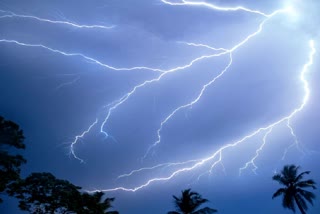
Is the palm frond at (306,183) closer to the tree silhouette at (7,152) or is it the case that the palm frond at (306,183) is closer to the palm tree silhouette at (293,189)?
the palm tree silhouette at (293,189)

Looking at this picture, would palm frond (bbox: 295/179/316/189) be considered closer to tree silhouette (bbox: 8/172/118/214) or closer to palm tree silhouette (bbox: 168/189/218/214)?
palm tree silhouette (bbox: 168/189/218/214)

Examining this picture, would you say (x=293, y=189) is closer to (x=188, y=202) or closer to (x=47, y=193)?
(x=188, y=202)

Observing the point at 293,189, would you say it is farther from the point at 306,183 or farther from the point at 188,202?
the point at 188,202

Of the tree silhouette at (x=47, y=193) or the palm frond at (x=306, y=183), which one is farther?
the palm frond at (x=306, y=183)

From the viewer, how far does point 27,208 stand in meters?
14.9

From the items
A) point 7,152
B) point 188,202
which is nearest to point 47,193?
point 7,152

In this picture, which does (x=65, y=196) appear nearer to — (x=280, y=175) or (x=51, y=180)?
(x=51, y=180)

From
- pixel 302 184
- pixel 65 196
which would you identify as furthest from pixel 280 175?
pixel 65 196

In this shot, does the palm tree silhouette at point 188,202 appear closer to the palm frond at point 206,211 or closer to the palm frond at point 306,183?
the palm frond at point 206,211

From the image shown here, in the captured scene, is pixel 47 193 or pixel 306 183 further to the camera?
pixel 306 183

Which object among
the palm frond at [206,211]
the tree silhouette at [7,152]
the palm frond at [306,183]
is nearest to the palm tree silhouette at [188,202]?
the palm frond at [206,211]

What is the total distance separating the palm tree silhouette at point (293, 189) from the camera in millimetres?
25442

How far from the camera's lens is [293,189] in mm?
25891

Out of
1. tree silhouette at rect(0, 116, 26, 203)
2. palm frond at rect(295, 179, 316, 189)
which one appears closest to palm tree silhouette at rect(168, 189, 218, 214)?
palm frond at rect(295, 179, 316, 189)
